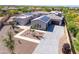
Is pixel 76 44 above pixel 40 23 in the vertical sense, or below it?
below

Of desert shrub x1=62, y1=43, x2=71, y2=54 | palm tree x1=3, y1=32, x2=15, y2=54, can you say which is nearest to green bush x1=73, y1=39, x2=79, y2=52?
desert shrub x1=62, y1=43, x2=71, y2=54

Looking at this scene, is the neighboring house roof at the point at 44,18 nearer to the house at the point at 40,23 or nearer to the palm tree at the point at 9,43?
the house at the point at 40,23

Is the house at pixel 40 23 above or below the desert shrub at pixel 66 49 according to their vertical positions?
above

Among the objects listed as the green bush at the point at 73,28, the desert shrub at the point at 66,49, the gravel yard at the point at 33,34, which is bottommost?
the desert shrub at the point at 66,49

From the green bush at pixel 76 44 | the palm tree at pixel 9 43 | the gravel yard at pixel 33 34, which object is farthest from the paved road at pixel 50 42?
the palm tree at pixel 9 43

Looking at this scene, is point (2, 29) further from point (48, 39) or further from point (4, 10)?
point (48, 39)

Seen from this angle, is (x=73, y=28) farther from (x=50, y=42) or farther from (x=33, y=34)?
(x=33, y=34)

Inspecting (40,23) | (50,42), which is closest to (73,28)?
(50,42)

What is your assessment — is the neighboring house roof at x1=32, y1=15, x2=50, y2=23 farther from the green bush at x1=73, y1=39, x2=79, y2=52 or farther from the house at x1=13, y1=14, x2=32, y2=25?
the green bush at x1=73, y1=39, x2=79, y2=52

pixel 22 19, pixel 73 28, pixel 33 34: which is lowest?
pixel 33 34
